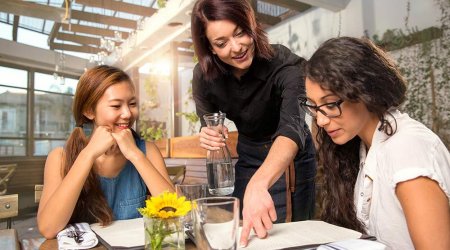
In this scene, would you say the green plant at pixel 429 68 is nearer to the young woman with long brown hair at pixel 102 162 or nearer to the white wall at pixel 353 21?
the white wall at pixel 353 21

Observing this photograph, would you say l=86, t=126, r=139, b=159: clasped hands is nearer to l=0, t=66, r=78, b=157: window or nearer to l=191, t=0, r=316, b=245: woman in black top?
l=191, t=0, r=316, b=245: woman in black top

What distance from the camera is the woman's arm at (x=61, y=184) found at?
3.81 feet

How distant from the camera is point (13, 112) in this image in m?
5.55

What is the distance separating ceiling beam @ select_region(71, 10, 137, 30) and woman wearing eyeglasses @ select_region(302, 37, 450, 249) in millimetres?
5939

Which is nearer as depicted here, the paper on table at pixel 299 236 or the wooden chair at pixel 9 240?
the paper on table at pixel 299 236

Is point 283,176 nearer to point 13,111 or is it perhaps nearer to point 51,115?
point 13,111

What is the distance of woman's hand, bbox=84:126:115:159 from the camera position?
1.38m

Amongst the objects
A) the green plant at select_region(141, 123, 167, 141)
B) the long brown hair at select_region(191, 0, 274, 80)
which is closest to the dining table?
the long brown hair at select_region(191, 0, 274, 80)

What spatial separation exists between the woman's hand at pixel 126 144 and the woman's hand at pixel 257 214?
64 centimetres

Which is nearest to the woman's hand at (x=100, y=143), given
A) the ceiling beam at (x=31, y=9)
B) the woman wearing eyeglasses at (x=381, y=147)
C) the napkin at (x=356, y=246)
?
the woman wearing eyeglasses at (x=381, y=147)

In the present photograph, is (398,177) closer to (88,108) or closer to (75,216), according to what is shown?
(75,216)

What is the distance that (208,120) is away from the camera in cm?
122

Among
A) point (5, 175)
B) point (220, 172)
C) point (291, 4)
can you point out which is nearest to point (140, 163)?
point (220, 172)

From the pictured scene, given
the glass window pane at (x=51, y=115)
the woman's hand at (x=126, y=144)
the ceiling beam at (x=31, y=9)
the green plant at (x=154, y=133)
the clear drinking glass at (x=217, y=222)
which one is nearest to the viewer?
the clear drinking glass at (x=217, y=222)
